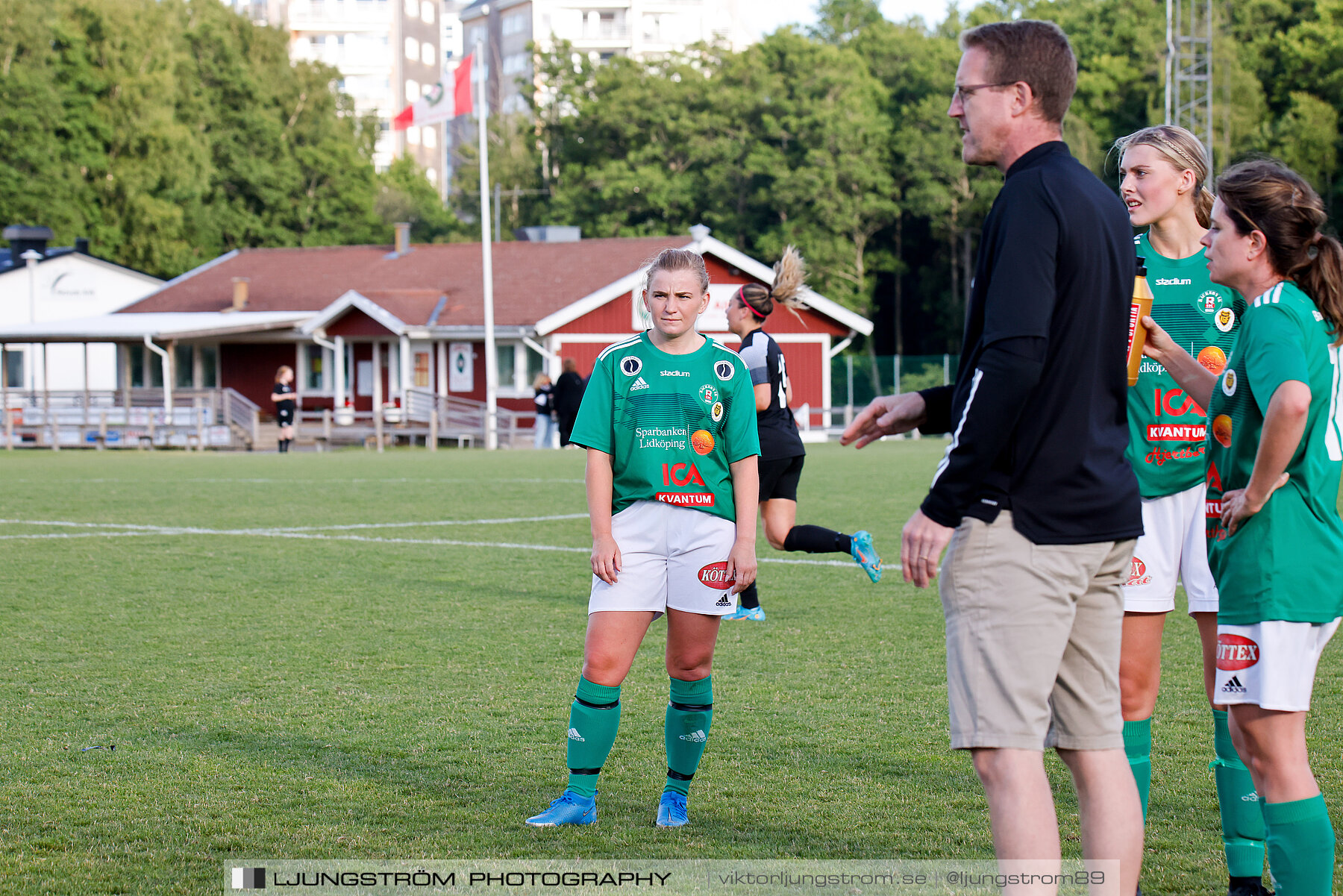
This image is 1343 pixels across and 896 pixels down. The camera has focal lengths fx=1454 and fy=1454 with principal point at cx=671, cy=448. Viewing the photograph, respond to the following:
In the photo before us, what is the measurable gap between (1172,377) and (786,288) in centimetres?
354

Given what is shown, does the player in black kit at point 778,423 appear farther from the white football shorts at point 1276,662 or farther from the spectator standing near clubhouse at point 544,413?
the spectator standing near clubhouse at point 544,413

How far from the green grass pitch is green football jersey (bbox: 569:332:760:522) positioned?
1.04 metres

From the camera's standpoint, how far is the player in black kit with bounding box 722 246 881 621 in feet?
24.7

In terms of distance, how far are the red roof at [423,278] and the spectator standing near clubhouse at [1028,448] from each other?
37.8m

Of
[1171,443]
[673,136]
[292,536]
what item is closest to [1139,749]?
[1171,443]

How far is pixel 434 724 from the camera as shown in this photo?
580 cm

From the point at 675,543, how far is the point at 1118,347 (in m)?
1.70

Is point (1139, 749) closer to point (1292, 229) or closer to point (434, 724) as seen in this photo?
point (1292, 229)

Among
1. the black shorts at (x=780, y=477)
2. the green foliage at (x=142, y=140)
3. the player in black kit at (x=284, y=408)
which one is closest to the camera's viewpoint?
the black shorts at (x=780, y=477)

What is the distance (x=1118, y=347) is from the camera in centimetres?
311

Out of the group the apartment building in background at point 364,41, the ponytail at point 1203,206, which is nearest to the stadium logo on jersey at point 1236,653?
the ponytail at point 1203,206

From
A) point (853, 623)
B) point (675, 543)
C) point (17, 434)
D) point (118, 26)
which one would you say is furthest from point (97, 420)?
point (675, 543)

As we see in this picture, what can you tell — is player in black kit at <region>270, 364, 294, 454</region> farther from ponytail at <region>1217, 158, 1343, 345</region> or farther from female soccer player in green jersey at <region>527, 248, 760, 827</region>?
ponytail at <region>1217, 158, 1343, 345</region>

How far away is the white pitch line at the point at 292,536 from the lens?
1216 cm
